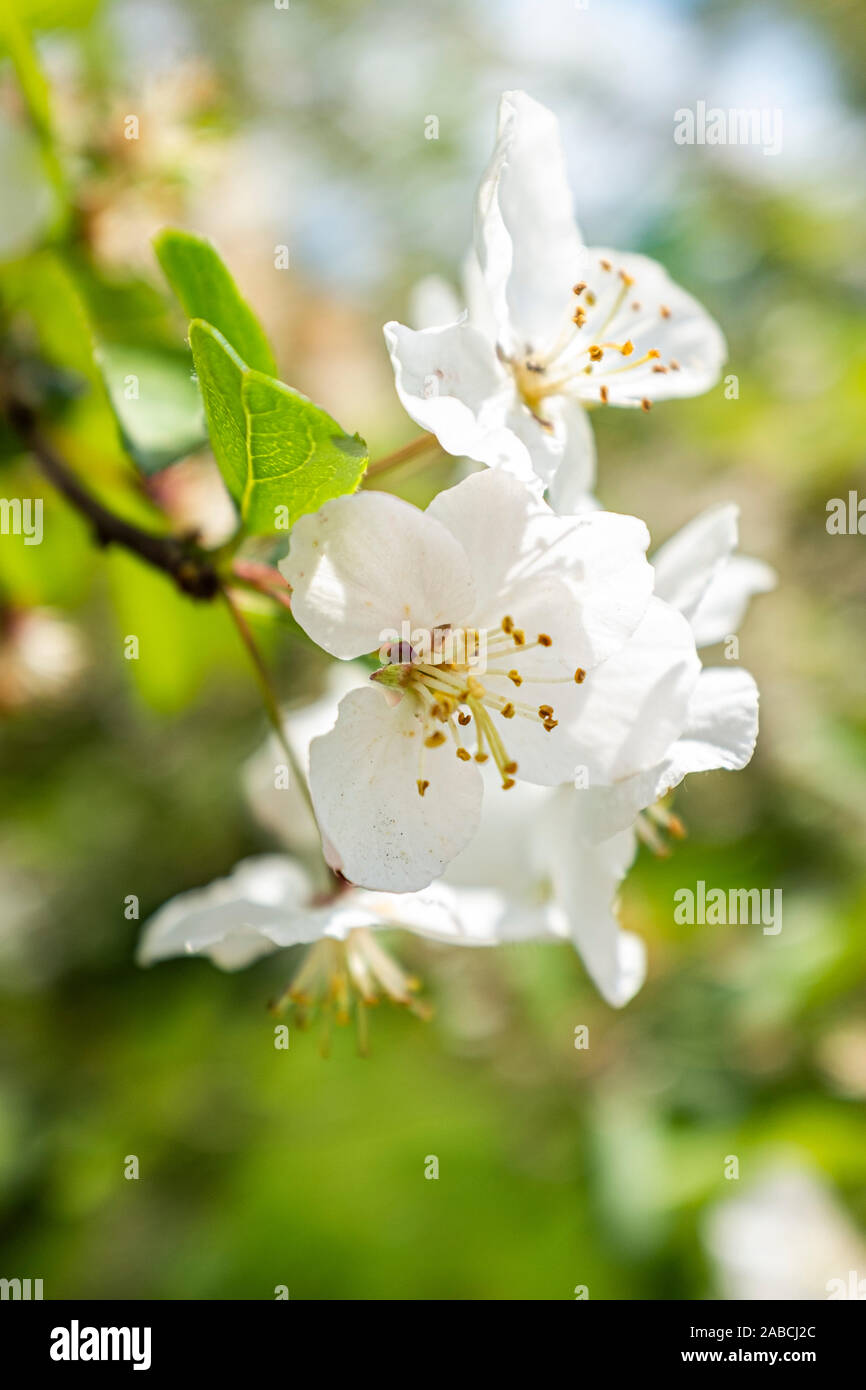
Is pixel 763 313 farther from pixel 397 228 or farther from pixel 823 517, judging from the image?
pixel 397 228

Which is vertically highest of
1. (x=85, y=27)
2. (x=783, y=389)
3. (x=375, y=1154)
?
(x=85, y=27)

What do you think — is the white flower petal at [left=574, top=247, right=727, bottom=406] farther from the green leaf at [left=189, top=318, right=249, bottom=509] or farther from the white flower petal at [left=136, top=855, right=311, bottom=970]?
the white flower petal at [left=136, top=855, right=311, bottom=970]

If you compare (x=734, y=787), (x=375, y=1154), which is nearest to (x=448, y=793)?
(x=375, y=1154)

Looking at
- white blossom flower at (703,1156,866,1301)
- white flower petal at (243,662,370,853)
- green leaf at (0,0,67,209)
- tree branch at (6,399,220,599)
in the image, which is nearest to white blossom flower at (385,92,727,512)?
tree branch at (6,399,220,599)

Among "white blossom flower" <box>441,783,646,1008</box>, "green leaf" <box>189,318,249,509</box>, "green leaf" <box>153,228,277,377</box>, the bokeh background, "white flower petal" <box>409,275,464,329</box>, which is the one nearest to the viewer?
"green leaf" <box>189,318,249,509</box>

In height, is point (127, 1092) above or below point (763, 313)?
below

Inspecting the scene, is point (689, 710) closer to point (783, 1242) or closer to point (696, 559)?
point (696, 559)

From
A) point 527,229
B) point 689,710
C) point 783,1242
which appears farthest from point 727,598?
point 783,1242
